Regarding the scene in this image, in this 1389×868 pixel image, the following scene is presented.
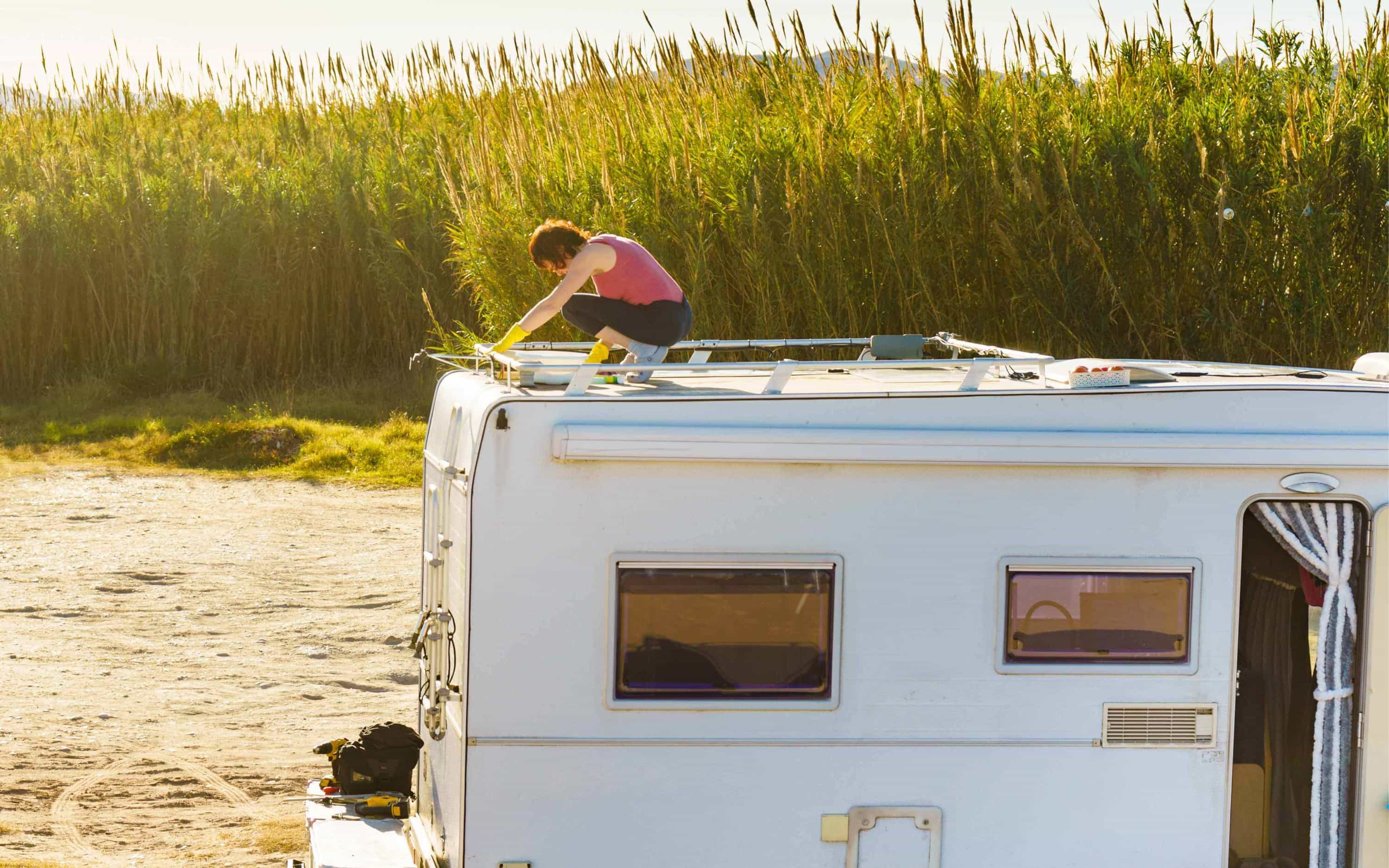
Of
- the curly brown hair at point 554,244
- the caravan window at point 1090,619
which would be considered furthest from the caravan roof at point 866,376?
the caravan window at point 1090,619

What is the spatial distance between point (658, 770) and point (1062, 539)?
1.28 m

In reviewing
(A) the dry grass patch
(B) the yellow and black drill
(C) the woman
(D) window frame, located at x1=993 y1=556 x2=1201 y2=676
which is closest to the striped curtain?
(D) window frame, located at x1=993 y1=556 x2=1201 y2=676

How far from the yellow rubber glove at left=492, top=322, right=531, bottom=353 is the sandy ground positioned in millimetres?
2331

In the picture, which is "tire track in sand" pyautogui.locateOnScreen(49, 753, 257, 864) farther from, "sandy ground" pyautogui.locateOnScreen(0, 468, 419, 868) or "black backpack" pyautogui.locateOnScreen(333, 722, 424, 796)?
"black backpack" pyautogui.locateOnScreen(333, 722, 424, 796)

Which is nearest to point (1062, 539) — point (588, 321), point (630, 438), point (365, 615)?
point (630, 438)

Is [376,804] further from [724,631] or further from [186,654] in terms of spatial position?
[186,654]

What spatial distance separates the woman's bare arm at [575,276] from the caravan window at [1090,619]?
2.14m

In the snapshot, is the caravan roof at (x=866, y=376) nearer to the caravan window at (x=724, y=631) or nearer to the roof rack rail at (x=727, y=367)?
the roof rack rail at (x=727, y=367)

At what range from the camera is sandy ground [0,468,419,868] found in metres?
6.44

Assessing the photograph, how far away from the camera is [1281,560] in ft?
15.1

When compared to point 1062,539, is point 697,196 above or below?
above

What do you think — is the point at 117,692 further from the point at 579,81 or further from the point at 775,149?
the point at 579,81

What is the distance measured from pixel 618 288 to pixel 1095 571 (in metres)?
2.46

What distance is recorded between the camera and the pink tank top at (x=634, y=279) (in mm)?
5973
